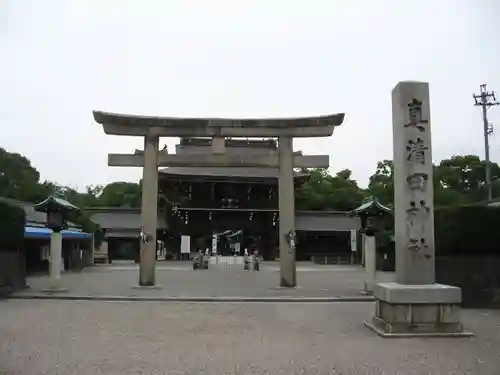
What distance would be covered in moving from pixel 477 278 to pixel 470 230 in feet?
3.97

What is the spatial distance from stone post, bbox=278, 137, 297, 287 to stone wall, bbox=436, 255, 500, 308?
597 cm

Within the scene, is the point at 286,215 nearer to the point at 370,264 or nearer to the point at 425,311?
the point at 370,264

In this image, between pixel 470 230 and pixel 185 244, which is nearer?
pixel 470 230

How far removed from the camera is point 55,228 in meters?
17.3

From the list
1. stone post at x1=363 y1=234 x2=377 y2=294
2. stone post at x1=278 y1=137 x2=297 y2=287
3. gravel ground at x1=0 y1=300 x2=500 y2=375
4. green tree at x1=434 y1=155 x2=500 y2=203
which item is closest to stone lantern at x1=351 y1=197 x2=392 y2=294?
stone post at x1=363 y1=234 x2=377 y2=294

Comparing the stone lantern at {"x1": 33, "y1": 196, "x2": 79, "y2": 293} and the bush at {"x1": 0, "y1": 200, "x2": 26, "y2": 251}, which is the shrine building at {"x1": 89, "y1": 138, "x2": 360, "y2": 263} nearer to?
the stone lantern at {"x1": 33, "y1": 196, "x2": 79, "y2": 293}

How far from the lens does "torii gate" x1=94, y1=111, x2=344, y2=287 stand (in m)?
18.4

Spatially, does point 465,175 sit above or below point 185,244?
above

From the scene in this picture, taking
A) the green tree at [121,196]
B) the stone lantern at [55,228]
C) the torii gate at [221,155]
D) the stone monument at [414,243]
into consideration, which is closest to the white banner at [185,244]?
the green tree at [121,196]

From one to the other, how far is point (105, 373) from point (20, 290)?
11.8 meters

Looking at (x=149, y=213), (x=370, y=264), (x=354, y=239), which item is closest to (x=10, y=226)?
(x=149, y=213)

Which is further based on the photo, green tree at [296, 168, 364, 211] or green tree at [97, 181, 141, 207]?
green tree at [97, 181, 141, 207]

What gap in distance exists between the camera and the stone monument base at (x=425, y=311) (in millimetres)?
8852

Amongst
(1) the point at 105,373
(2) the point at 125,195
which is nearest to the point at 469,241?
(1) the point at 105,373
